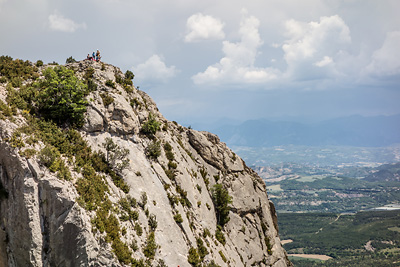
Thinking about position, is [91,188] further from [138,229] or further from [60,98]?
[60,98]

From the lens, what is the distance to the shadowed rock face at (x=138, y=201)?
63.0ft

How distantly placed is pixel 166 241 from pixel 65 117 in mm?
15125

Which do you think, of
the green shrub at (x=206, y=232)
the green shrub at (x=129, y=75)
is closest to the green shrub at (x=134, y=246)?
the green shrub at (x=206, y=232)

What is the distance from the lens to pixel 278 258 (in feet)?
150

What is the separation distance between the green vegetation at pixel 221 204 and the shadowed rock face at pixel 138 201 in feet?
3.49

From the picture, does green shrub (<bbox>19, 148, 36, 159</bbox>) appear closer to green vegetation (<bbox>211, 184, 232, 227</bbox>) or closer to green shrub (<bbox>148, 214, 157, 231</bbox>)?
green shrub (<bbox>148, 214, 157, 231</bbox>)

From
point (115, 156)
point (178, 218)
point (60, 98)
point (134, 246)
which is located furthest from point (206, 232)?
point (60, 98)

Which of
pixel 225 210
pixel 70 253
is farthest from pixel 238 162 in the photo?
pixel 70 253

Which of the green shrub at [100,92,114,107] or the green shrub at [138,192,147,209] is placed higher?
the green shrub at [100,92,114,107]

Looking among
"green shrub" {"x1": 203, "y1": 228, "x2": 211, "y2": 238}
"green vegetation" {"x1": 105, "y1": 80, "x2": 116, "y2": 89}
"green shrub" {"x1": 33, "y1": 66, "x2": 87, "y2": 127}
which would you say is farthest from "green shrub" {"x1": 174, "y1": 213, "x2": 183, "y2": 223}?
"green vegetation" {"x1": 105, "y1": 80, "x2": 116, "y2": 89}

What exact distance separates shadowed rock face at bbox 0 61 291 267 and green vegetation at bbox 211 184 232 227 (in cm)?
106

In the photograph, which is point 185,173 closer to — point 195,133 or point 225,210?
point 225,210

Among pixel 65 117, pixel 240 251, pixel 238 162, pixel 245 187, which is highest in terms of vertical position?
pixel 65 117

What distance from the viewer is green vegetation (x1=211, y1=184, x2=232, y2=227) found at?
130 ft
